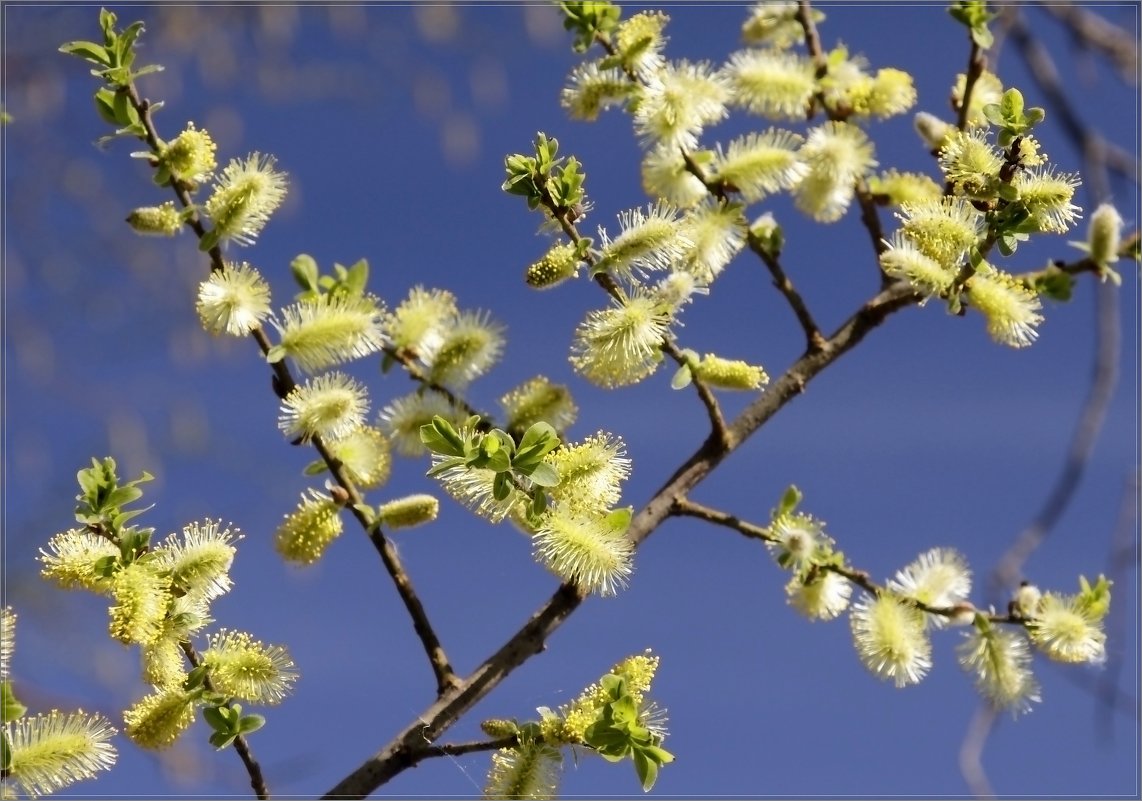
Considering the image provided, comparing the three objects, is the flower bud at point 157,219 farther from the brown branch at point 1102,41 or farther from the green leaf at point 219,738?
the brown branch at point 1102,41

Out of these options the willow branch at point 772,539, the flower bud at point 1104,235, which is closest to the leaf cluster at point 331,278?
the willow branch at point 772,539

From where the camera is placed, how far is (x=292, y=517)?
1.28 meters

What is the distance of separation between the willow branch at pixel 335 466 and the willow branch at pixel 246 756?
0.64 ft

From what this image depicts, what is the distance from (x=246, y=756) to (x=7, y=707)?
23cm

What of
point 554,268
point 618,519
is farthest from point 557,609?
point 554,268

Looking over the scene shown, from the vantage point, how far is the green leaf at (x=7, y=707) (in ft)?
3.19

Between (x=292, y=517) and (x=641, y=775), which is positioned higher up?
(x=292, y=517)

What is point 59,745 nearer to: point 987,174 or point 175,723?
Answer: point 175,723

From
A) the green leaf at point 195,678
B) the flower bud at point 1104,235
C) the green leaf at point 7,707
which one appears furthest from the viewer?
the flower bud at point 1104,235

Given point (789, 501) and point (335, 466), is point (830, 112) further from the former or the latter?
point (335, 466)

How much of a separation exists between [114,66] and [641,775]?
87cm

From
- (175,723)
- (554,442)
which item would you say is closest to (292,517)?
Answer: (175,723)

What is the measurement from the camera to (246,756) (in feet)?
3.70

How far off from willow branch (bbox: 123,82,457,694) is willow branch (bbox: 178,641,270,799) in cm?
19
